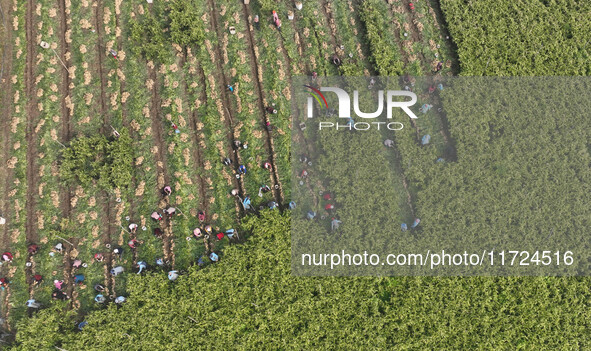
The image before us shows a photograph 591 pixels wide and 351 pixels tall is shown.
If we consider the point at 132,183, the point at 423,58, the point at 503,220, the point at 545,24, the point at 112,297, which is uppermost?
the point at 545,24

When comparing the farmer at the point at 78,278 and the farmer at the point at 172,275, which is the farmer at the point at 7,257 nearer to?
the farmer at the point at 78,278

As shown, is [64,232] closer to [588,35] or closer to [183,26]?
[183,26]

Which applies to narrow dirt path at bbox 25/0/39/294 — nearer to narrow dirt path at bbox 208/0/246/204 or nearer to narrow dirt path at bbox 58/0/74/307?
narrow dirt path at bbox 58/0/74/307

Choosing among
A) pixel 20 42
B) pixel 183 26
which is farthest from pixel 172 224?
pixel 20 42

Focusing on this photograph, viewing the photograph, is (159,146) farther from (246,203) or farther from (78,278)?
(78,278)

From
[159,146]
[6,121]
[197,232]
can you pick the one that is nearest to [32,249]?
[6,121]

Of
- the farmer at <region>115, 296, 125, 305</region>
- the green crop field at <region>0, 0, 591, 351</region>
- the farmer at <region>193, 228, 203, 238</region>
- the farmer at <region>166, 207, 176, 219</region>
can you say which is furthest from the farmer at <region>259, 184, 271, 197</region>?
the farmer at <region>115, 296, 125, 305</region>
